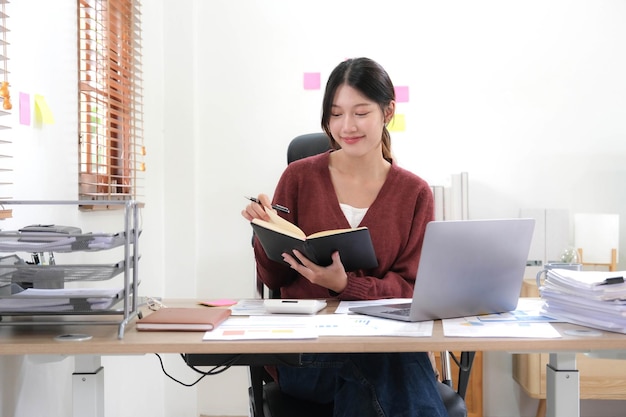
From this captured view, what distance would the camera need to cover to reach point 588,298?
5.03 ft

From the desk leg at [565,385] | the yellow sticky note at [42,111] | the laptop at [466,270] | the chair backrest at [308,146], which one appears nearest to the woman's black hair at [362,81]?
the chair backrest at [308,146]

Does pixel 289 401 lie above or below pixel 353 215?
below

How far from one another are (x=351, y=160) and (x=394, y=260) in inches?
12.9

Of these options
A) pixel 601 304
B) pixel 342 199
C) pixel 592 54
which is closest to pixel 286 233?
pixel 342 199

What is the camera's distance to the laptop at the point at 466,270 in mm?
1490

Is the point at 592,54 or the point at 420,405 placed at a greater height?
the point at 592,54

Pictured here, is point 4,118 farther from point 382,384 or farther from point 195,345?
point 382,384

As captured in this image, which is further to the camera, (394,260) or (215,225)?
(215,225)

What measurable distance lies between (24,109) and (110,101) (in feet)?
2.44

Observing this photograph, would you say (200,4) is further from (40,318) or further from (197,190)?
(40,318)

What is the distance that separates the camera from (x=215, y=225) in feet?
11.5

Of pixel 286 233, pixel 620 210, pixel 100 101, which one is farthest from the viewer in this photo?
pixel 620 210

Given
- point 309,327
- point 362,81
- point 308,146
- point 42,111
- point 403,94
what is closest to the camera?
point 309,327

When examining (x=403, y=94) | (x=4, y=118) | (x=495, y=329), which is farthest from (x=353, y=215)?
(x=403, y=94)
